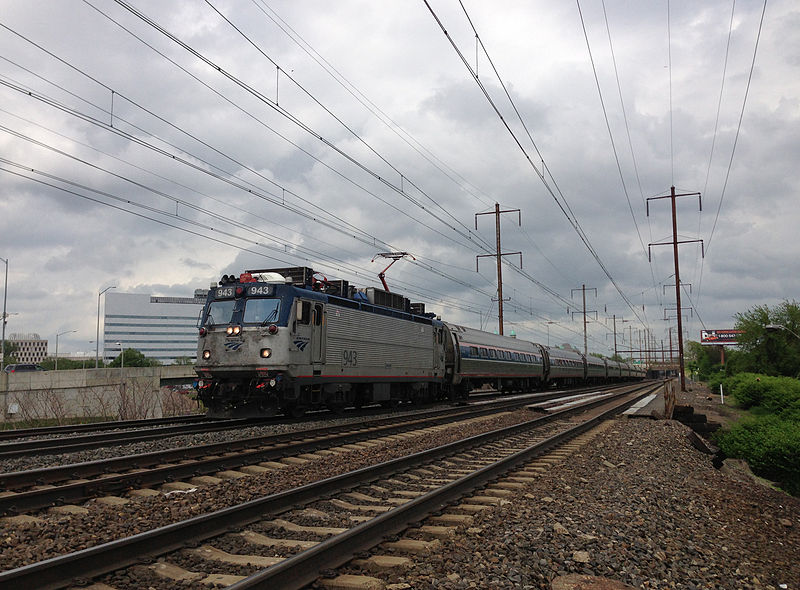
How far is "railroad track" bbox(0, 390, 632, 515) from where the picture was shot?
698 centimetres

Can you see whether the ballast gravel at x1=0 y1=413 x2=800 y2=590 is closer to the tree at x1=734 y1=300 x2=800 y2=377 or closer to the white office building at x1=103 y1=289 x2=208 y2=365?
the tree at x1=734 y1=300 x2=800 y2=377

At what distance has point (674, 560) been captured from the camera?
5.53 meters

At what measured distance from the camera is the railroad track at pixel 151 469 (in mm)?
6980

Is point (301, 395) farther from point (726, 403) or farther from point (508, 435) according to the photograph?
point (726, 403)

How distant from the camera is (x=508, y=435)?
14.3 meters

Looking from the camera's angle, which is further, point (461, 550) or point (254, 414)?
point (254, 414)

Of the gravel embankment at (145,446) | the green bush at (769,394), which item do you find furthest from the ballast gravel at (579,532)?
the green bush at (769,394)

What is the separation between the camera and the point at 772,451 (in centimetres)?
1528

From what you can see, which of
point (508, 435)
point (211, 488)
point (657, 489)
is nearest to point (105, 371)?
point (508, 435)

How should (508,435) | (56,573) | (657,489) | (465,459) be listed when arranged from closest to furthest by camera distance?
(56,573) → (657,489) → (465,459) → (508,435)

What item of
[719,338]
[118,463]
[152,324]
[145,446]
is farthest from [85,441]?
[152,324]

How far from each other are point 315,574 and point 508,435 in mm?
10166

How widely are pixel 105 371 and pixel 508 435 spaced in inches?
1254

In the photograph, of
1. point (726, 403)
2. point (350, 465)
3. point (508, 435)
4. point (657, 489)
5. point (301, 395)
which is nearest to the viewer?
point (657, 489)
